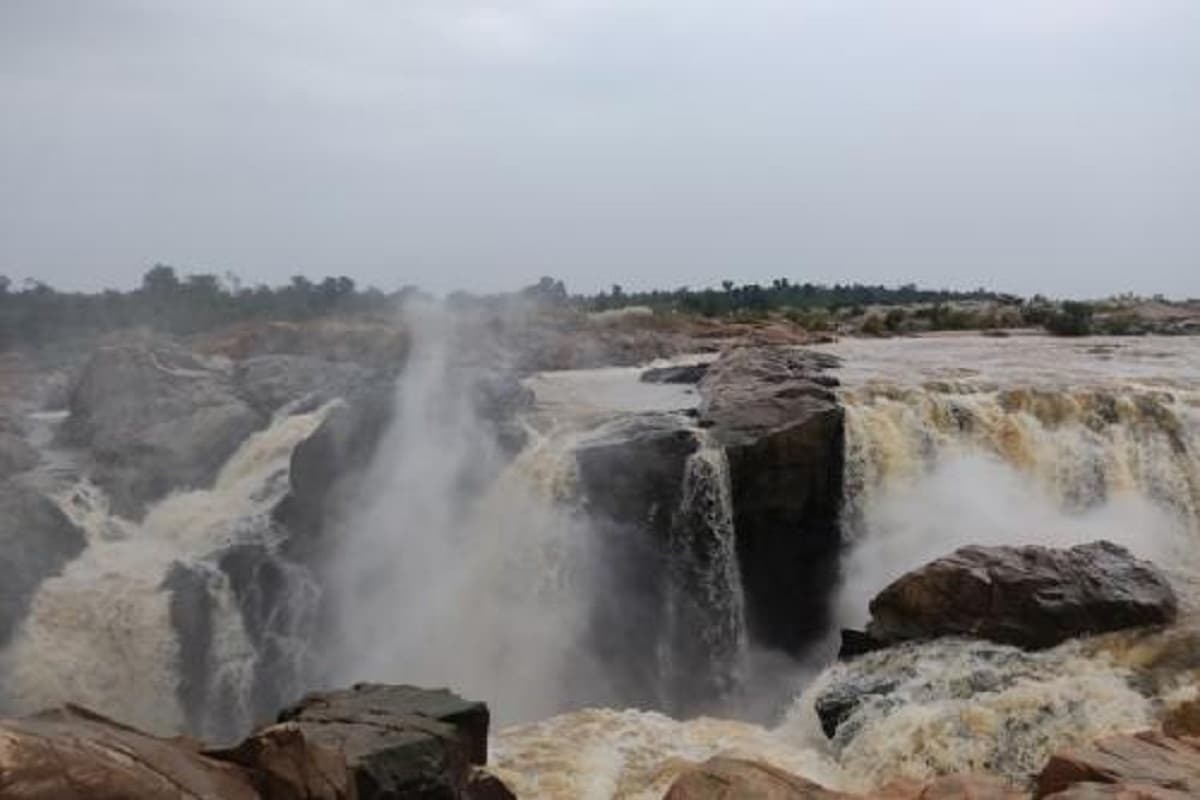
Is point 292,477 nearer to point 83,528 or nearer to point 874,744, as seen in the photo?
point 83,528

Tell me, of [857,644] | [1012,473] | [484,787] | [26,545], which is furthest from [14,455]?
[1012,473]

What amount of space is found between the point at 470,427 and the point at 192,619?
15.8 feet

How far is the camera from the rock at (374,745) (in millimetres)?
6539

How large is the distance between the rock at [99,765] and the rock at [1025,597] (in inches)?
304

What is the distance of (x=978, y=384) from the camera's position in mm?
18859

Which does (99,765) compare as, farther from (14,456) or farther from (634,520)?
(14,456)

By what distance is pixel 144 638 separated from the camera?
14.2 metres

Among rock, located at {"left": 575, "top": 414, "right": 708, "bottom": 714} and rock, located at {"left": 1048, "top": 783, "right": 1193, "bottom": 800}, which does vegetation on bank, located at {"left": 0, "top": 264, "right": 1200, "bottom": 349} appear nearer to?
rock, located at {"left": 575, "top": 414, "right": 708, "bottom": 714}

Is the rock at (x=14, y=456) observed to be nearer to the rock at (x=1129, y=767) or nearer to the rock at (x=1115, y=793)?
the rock at (x=1129, y=767)

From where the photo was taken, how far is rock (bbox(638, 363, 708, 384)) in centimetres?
2227

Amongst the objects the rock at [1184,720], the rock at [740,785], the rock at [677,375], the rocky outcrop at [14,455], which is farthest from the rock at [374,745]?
the rock at [677,375]

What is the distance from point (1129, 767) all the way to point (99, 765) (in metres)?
6.10

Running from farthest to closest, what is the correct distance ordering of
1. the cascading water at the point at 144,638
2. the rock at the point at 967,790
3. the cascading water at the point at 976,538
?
the cascading water at the point at 144,638, the cascading water at the point at 976,538, the rock at the point at 967,790

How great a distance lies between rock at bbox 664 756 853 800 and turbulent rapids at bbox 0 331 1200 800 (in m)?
3.91
